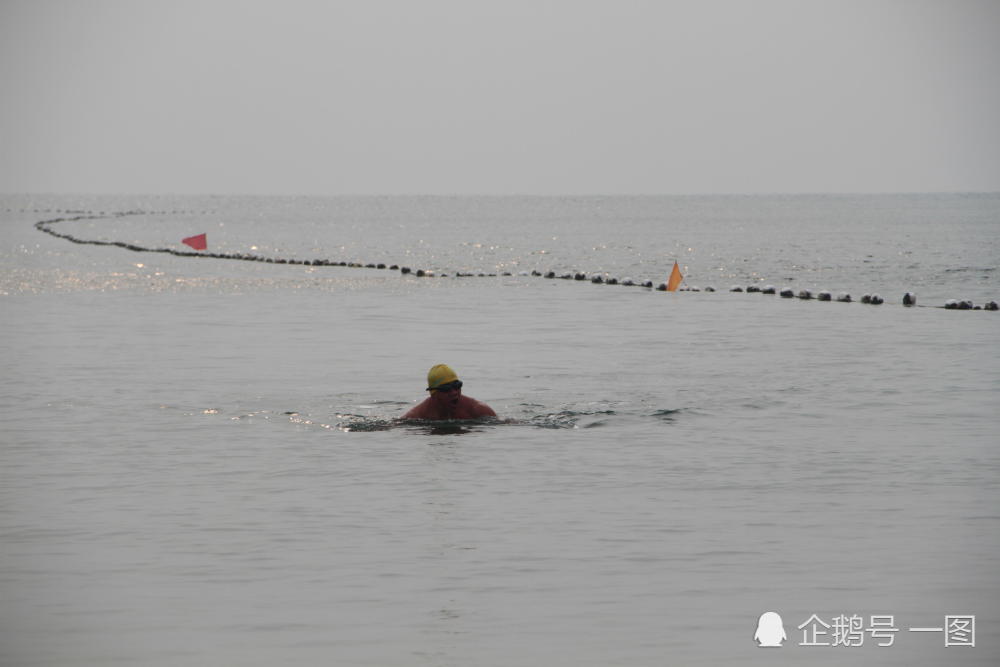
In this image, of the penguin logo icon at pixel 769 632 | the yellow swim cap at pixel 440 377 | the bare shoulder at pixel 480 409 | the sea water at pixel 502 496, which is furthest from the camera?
the bare shoulder at pixel 480 409

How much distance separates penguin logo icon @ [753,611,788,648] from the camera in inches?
416

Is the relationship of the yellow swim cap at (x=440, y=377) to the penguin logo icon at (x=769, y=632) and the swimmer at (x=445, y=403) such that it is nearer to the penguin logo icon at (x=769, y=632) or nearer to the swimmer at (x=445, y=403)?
the swimmer at (x=445, y=403)

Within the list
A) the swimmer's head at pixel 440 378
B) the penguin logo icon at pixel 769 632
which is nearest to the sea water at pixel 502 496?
the penguin logo icon at pixel 769 632

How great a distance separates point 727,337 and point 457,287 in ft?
87.9

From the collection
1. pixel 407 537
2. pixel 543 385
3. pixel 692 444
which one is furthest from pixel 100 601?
pixel 543 385

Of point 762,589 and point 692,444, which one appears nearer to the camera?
point 762,589

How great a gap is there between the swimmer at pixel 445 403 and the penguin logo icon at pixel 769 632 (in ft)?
34.0

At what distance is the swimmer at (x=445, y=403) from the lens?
21.0 meters

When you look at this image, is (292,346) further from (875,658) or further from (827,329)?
(875,658)

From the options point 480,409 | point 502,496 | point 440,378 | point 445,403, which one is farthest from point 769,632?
point 480,409

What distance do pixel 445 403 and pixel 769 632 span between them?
436 inches

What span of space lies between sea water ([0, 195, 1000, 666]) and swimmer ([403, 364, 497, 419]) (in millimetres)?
343

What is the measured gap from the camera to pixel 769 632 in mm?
10695

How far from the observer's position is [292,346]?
115 feet
